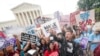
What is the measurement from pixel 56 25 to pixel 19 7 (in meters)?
0.54

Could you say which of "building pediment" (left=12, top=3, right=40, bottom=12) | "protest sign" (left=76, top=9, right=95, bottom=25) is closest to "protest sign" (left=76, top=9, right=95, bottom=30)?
"protest sign" (left=76, top=9, right=95, bottom=25)

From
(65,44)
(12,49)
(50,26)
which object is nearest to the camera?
(12,49)

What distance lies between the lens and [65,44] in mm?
3457

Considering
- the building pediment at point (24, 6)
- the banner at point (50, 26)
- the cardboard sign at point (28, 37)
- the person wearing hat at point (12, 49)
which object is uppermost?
the building pediment at point (24, 6)

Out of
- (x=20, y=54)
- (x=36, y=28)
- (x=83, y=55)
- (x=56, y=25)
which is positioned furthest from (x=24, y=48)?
(x=83, y=55)

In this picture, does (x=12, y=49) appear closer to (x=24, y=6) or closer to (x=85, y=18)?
(x=24, y=6)

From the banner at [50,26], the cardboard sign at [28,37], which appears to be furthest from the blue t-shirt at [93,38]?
the cardboard sign at [28,37]

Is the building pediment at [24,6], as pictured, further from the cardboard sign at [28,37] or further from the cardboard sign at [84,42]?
the cardboard sign at [84,42]

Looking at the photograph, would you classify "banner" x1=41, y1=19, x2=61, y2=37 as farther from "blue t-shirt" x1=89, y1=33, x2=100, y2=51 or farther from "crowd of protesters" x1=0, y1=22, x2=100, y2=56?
"blue t-shirt" x1=89, y1=33, x2=100, y2=51

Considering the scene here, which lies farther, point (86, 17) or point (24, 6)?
point (86, 17)

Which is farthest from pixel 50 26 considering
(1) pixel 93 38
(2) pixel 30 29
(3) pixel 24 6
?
(1) pixel 93 38

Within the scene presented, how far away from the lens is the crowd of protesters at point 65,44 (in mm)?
3262

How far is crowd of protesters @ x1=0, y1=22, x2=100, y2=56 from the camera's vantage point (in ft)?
10.7

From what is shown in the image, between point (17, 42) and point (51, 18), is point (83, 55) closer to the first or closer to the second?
point (51, 18)
